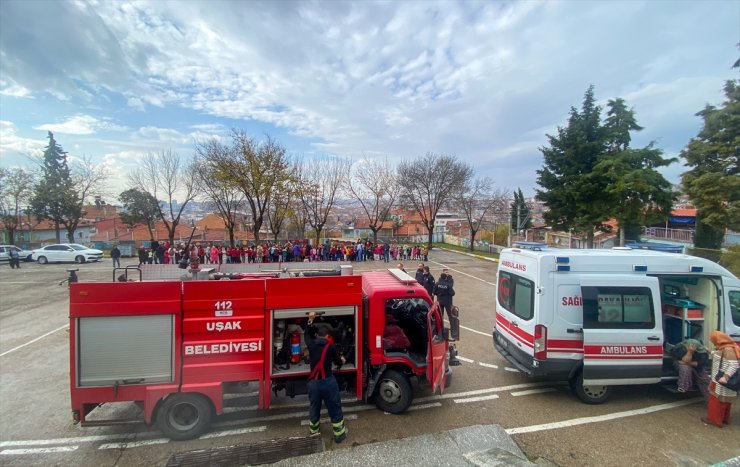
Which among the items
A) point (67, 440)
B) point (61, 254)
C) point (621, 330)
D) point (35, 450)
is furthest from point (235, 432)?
point (61, 254)

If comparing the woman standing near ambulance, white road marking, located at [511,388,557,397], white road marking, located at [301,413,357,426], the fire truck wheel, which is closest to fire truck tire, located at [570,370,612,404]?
white road marking, located at [511,388,557,397]

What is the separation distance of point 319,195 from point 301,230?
817 cm

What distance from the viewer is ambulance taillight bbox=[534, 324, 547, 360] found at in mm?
5508

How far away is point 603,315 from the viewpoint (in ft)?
18.2

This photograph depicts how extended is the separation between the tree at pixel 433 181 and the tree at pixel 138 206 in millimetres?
24871

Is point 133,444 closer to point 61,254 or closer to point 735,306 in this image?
point 735,306

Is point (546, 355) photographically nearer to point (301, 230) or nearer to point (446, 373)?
point (446, 373)

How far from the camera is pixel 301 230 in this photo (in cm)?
3881

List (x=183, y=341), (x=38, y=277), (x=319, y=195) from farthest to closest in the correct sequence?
(x=319, y=195) → (x=38, y=277) → (x=183, y=341)

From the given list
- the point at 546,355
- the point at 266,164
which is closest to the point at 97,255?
the point at 266,164

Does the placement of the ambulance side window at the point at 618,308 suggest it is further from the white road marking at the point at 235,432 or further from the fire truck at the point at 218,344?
the white road marking at the point at 235,432

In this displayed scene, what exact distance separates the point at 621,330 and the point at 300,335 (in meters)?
5.28

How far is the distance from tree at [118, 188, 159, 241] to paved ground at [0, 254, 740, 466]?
2924 centimetres

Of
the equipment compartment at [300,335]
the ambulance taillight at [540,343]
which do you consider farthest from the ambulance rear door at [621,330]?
the equipment compartment at [300,335]
